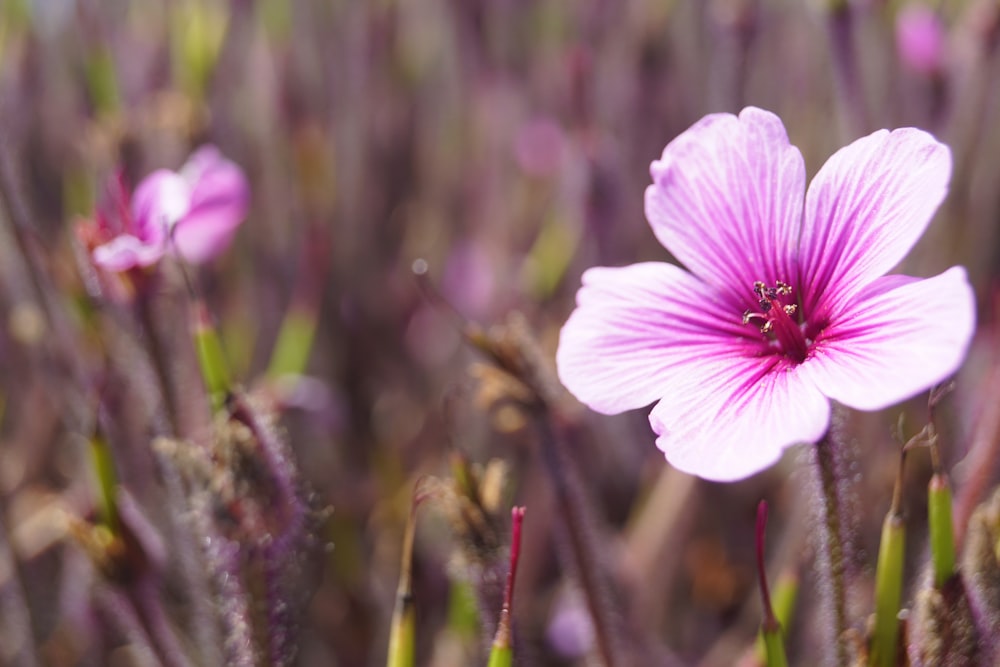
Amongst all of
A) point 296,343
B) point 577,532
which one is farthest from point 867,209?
point 296,343

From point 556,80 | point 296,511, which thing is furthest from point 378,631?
point 556,80

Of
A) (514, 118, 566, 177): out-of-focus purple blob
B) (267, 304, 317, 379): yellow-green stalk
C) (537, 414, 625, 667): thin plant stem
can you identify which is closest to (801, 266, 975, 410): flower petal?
(537, 414, 625, 667): thin plant stem

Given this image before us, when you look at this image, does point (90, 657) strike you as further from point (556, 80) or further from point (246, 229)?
point (556, 80)

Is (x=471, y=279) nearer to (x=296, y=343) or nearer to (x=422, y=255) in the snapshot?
(x=422, y=255)

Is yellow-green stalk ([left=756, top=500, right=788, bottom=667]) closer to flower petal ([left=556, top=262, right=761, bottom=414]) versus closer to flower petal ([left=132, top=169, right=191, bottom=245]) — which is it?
flower petal ([left=556, top=262, right=761, bottom=414])

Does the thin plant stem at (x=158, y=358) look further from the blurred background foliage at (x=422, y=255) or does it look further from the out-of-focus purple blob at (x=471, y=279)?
the out-of-focus purple blob at (x=471, y=279)

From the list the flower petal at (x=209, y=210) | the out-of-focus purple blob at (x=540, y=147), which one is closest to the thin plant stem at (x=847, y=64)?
the flower petal at (x=209, y=210)
